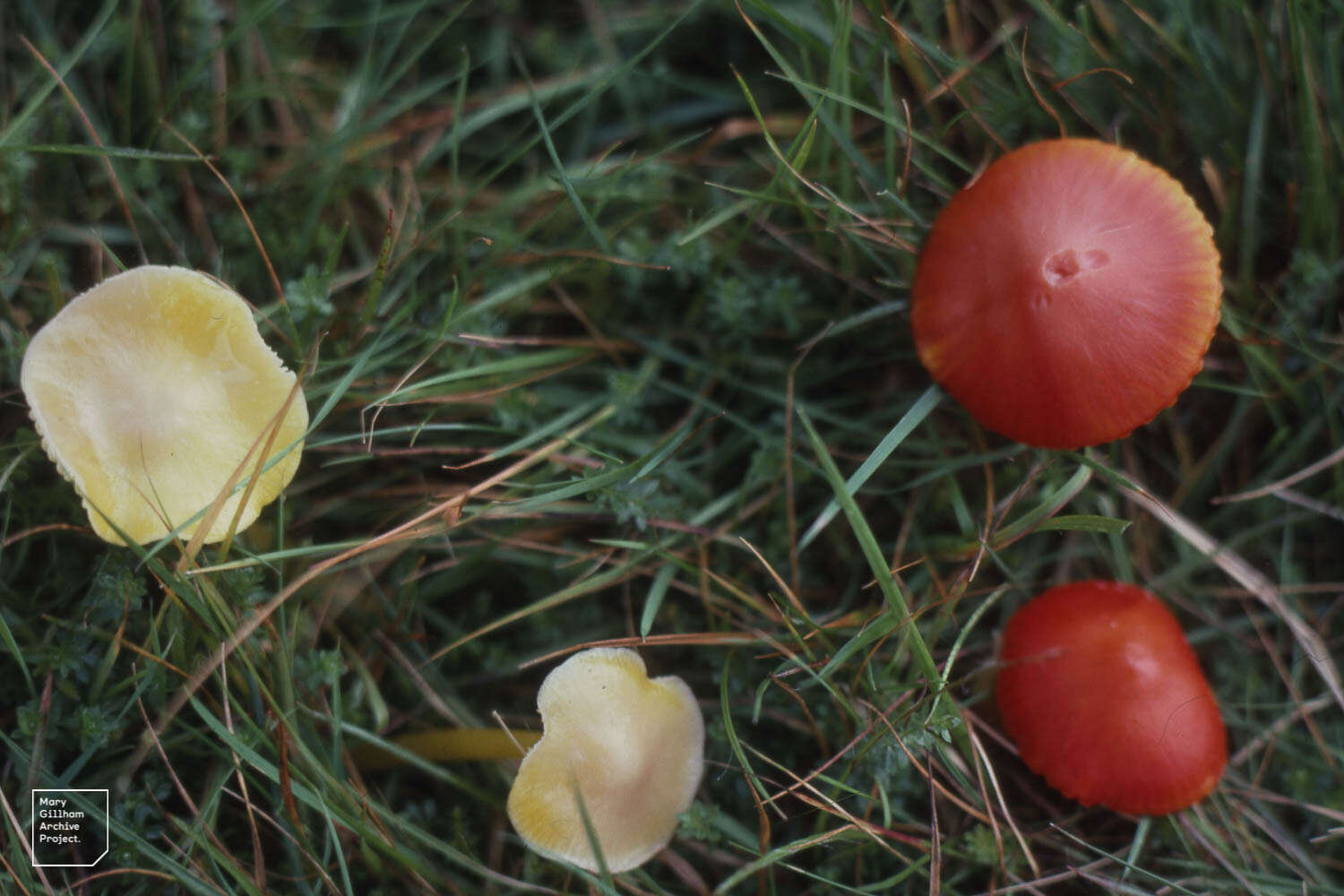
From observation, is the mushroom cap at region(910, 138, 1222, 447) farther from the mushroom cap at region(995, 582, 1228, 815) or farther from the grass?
the mushroom cap at region(995, 582, 1228, 815)

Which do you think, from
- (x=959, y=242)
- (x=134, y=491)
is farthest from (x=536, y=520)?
(x=959, y=242)

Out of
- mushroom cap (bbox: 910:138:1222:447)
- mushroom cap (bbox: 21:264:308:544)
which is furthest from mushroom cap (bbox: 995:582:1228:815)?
mushroom cap (bbox: 21:264:308:544)

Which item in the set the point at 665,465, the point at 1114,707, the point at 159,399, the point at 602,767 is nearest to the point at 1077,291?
the point at 1114,707

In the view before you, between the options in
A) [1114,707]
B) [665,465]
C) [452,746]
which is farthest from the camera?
[665,465]

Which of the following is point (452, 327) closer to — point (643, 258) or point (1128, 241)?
point (643, 258)

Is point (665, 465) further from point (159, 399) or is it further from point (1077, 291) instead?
point (159, 399)
